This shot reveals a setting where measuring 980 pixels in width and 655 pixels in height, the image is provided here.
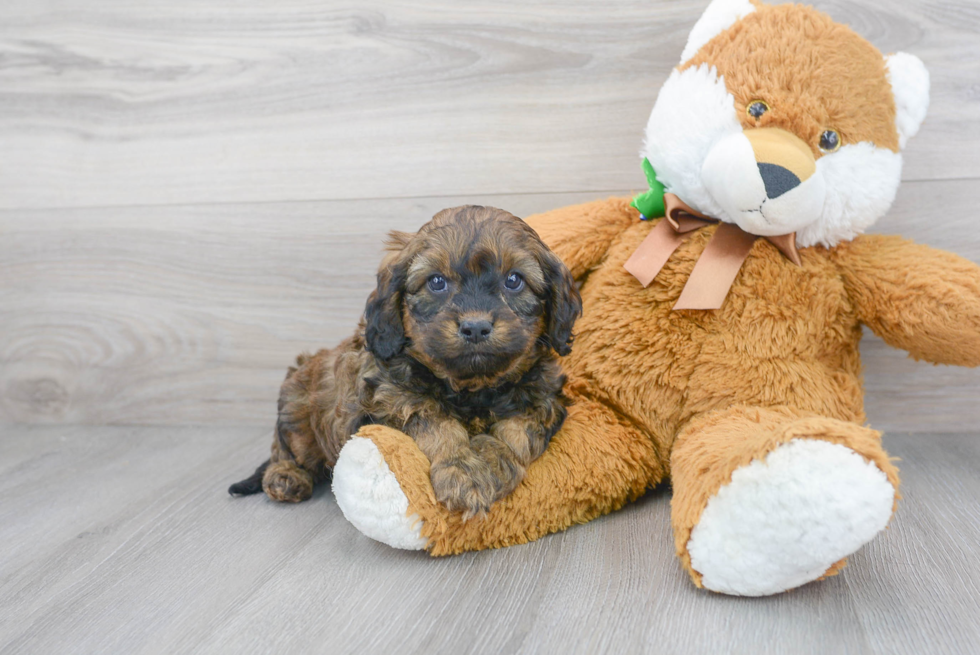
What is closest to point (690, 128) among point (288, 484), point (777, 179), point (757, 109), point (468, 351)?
point (757, 109)

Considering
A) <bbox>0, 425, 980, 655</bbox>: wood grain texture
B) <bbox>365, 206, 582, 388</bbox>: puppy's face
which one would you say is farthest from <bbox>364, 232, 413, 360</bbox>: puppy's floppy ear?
<bbox>0, 425, 980, 655</bbox>: wood grain texture

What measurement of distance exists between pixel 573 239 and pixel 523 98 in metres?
0.61

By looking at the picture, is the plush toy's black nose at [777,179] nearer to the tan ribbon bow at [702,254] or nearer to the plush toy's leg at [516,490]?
the tan ribbon bow at [702,254]

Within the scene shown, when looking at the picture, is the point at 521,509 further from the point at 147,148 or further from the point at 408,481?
the point at 147,148

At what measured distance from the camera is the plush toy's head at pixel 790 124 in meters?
1.57

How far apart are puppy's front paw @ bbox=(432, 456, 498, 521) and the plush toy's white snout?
0.77 metres

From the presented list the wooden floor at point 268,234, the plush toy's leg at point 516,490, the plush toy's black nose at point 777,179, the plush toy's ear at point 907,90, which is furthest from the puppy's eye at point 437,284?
the plush toy's ear at point 907,90

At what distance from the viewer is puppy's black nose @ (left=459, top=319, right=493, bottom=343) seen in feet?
4.56

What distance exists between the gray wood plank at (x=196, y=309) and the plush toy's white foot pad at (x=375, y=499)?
3.38ft

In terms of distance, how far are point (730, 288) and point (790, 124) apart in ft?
1.23

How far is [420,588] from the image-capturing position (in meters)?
1.42

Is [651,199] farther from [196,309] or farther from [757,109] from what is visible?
[196,309]

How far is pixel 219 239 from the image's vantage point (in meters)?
2.48

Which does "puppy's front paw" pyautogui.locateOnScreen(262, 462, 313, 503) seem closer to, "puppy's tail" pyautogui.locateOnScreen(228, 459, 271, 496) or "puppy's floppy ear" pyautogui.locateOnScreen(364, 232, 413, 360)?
"puppy's tail" pyautogui.locateOnScreen(228, 459, 271, 496)
